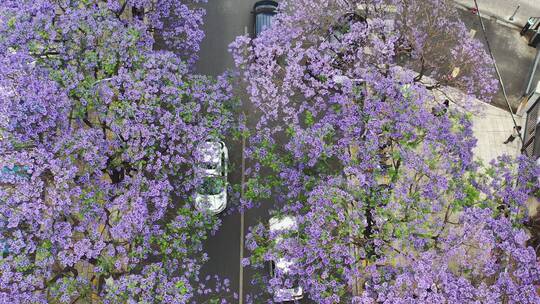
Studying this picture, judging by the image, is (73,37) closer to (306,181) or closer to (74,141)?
(74,141)

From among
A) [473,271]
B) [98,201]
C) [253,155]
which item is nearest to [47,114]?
[98,201]

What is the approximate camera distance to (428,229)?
1605cm

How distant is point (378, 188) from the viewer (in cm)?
1628

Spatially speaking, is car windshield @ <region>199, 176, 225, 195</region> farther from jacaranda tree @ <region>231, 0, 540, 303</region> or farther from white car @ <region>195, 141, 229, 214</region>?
jacaranda tree @ <region>231, 0, 540, 303</region>

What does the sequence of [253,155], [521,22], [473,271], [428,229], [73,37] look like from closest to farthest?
1. [473,271]
2. [428,229]
3. [73,37]
4. [253,155]
5. [521,22]

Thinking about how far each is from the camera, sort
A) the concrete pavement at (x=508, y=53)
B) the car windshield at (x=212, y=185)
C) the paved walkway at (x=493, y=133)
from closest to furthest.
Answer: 1. the car windshield at (x=212, y=185)
2. the paved walkway at (x=493, y=133)
3. the concrete pavement at (x=508, y=53)

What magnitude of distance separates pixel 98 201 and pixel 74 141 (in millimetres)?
2168

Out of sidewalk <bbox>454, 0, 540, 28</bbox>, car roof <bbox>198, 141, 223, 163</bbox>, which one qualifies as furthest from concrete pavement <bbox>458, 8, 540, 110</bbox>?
car roof <bbox>198, 141, 223, 163</bbox>

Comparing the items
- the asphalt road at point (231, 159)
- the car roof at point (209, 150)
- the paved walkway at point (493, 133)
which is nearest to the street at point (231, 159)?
the asphalt road at point (231, 159)

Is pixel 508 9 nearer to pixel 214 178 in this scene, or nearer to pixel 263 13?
pixel 263 13

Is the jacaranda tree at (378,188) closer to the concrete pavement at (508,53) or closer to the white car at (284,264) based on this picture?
the white car at (284,264)

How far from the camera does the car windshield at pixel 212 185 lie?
21.3 m

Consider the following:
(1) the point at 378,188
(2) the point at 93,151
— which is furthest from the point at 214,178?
(1) the point at 378,188

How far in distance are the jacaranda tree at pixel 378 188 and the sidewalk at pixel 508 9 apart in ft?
31.7
